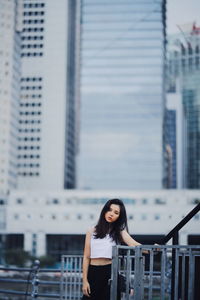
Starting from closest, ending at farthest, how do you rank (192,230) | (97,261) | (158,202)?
1. (97,261)
2. (192,230)
3. (158,202)

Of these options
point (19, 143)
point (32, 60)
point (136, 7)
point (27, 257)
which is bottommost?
point (27, 257)

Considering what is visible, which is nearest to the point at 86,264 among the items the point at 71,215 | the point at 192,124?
the point at 71,215

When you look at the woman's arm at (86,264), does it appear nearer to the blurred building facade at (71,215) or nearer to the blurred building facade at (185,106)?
the blurred building facade at (71,215)

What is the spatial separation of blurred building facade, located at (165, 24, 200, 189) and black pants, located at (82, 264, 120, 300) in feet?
303

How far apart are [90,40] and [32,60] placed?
1393 centimetres

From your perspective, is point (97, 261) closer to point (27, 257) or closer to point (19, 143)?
point (27, 257)

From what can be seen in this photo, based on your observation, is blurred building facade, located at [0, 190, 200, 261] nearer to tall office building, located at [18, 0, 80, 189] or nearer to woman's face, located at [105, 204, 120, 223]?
tall office building, located at [18, 0, 80, 189]

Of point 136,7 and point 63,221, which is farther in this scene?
point 136,7

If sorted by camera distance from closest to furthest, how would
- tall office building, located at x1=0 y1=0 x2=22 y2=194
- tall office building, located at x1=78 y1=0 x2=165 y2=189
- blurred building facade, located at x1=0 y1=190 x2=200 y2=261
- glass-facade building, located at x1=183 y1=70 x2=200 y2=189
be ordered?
blurred building facade, located at x1=0 y1=190 x2=200 y2=261
tall office building, located at x1=0 y1=0 x2=22 y2=194
tall office building, located at x1=78 y1=0 x2=165 y2=189
glass-facade building, located at x1=183 y1=70 x2=200 y2=189

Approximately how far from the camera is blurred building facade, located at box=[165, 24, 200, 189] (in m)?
102

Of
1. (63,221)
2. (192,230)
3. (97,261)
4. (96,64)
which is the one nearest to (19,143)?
(96,64)

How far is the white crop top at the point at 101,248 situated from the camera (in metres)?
3.36

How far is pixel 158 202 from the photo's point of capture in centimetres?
5459

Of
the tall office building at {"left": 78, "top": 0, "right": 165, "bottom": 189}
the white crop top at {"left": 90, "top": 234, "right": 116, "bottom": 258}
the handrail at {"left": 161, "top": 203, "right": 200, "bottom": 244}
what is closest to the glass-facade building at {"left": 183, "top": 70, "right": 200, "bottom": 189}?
the tall office building at {"left": 78, "top": 0, "right": 165, "bottom": 189}
